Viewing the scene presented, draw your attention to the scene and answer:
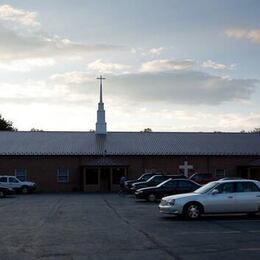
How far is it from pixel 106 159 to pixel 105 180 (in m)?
1.99

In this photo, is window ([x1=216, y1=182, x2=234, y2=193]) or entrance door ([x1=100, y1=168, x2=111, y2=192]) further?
entrance door ([x1=100, y1=168, x2=111, y2=192])

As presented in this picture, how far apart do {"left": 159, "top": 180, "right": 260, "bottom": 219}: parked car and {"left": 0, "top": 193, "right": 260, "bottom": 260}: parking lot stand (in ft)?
1.24

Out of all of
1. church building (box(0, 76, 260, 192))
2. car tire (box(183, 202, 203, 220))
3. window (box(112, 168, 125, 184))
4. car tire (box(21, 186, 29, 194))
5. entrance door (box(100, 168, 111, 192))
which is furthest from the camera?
window (box(112, 168, 125, 184))

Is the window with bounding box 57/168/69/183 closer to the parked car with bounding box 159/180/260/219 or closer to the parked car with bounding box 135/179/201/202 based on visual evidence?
the parked car with bounding box 135/179/201/202

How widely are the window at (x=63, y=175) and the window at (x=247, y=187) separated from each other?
36.4 metres

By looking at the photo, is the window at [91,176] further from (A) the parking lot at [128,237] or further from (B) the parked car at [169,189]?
(A) the parking lot at [128,237]

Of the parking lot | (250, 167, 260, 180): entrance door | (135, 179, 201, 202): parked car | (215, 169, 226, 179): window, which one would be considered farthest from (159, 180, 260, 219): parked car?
(250, 167, 260, 180): entrance door

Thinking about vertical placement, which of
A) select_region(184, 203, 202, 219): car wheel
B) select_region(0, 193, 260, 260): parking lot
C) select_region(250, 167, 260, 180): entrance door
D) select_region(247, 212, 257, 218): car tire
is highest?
select_region(250, 167, 260, 180): entrance door

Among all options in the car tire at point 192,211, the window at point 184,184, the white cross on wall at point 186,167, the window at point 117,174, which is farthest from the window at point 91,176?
the car tire at point 192,211

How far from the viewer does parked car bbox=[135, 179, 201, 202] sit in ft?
114

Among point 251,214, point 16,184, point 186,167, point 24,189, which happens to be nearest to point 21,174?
point 24,189

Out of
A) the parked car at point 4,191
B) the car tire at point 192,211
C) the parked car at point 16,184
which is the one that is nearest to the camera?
the car tire at point 192,211

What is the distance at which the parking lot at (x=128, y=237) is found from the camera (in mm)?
13273

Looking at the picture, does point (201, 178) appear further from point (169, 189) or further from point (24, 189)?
point (24, 189)
